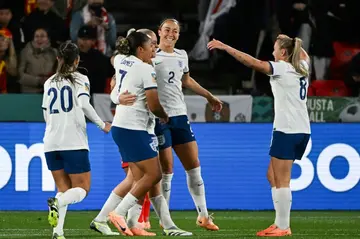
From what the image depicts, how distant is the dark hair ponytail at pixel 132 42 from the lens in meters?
10.9

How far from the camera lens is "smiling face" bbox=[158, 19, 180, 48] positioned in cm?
1187

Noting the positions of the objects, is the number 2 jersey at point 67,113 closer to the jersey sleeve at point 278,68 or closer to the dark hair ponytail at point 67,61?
the dark hair ponytail at point 67,61

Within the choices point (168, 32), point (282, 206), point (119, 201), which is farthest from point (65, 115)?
point (282, 206)

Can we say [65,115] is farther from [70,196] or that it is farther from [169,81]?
[169,81]

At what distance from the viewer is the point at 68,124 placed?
1082 cm

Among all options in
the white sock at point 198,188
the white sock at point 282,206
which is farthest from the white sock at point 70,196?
the white sock at point 282,206

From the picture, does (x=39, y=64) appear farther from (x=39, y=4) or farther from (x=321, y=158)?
(x=321, y=158)

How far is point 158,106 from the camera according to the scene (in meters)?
10.7

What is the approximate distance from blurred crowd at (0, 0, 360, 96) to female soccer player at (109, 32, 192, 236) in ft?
22.6

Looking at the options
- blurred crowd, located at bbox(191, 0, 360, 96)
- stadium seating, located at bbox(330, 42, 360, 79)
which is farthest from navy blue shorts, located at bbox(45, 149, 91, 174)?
stadium seating, located at bbox(330, 42, 360, 79)

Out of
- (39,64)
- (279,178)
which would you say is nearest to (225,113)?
(39,64)

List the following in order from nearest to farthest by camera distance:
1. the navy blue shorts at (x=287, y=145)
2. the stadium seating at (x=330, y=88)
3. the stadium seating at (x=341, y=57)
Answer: the navy blue shorts at (x=287, y=145), the stadium seating at (x=330, y=88), the stadium seating at (x=341, y=57)

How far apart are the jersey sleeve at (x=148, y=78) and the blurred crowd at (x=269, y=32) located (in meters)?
7.96

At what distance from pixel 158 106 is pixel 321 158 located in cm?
564
